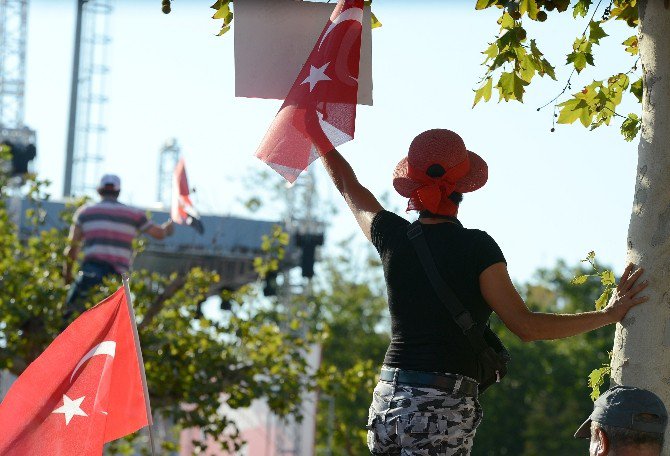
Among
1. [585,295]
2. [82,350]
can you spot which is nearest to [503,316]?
[82,350]

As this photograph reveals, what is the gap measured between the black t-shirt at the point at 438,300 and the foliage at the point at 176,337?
23.1ft

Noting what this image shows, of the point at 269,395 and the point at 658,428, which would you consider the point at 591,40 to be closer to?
the point at 658,428

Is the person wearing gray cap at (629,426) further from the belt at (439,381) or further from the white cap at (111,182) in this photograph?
the white cap at (111,182)

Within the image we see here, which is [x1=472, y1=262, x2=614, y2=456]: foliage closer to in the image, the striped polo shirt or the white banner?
the striped polo shirt

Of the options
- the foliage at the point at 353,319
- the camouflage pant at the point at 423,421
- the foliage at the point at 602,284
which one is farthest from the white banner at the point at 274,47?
the foliage at the point at 353,319

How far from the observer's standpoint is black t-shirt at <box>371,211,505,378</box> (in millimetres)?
4613

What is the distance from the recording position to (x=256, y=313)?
1312cm

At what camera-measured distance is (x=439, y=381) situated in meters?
4.58

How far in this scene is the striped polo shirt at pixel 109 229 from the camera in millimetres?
11602

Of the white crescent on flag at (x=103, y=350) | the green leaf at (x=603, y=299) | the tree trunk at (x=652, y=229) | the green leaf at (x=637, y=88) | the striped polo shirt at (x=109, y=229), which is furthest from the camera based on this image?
the striped polo shirt at (x=109, y=229)

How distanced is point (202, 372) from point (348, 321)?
3664cm

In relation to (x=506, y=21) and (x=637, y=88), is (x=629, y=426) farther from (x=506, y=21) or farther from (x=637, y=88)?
(x=637, y=88)

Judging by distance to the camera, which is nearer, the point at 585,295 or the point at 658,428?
the point at 658,428

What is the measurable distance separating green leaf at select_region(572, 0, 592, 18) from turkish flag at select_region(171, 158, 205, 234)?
684 centimetres
